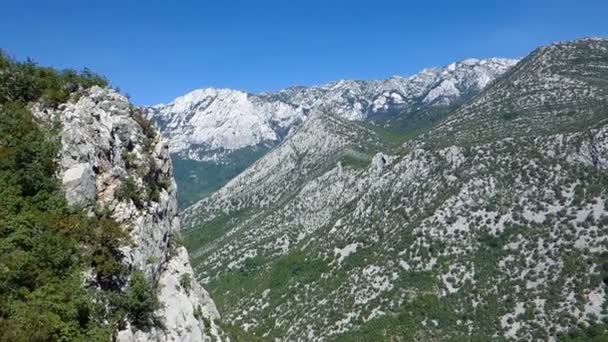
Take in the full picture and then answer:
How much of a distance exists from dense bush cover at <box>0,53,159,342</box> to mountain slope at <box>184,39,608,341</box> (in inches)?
2222

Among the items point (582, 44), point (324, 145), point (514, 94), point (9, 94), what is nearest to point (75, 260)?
point (9, 94)

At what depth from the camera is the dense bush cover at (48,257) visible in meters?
19.0

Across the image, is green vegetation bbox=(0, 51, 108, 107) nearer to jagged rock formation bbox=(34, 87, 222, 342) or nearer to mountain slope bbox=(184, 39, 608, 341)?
jagged rock formation bbox=(34, 87, 222, 342)

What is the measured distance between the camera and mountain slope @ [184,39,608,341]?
71.6m

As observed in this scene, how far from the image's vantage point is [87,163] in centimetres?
2539

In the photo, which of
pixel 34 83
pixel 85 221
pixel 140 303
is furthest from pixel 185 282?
pixel 34 83

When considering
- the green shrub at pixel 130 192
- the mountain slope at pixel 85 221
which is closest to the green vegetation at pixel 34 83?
the mountain slope at pixel 85 221

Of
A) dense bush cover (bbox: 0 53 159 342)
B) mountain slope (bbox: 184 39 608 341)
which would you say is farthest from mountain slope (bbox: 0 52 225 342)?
mountain slope (bbox: 184 39 608 341)

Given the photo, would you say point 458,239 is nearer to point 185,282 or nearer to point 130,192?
point 185,282

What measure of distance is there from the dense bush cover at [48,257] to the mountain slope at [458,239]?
5644 centimetres

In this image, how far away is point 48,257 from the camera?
20703 mm

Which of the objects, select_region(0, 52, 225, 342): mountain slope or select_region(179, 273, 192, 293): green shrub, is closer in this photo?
select_region(0, 52, 225, 342): mountain slope

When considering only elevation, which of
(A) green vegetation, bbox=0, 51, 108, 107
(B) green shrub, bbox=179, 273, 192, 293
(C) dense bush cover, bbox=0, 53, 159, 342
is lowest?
(B) green shrub, bbox=179, 273, 192, 293

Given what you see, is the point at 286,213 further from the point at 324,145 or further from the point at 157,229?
the point at 157,229
